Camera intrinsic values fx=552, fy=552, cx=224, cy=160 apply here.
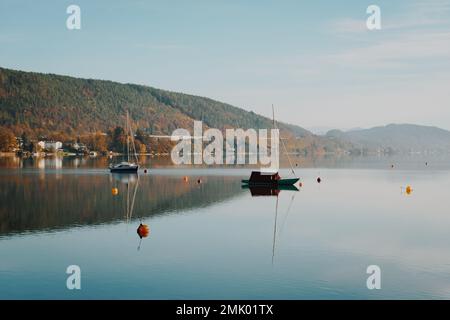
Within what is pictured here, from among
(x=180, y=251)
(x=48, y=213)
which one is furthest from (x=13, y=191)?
(x=180, y=251)

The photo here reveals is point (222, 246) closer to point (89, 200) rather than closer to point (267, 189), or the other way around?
point (89, 200)

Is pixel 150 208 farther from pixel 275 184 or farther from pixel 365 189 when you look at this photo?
pixel 365 189

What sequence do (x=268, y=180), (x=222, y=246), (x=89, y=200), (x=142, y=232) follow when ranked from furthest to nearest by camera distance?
(x=268, y=180), (x=89, y=200), (x=142, y=232), (x=222, y=246)

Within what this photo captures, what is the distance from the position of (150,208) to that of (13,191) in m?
26.8

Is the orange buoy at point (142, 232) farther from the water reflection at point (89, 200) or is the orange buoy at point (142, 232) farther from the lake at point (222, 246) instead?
the water reflection at point (89, 200)

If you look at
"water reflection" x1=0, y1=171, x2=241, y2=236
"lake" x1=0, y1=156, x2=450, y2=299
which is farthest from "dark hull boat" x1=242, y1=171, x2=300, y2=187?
"lake" x1=0, y1=156, x2=450, y2=299

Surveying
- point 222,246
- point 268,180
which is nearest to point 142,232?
point 222,246

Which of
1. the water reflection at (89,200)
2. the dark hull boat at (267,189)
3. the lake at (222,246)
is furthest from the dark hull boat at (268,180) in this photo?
the lake at (222,246)

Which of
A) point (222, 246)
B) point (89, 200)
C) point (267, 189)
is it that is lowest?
point (222, 246)

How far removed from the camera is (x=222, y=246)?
42.6 m
